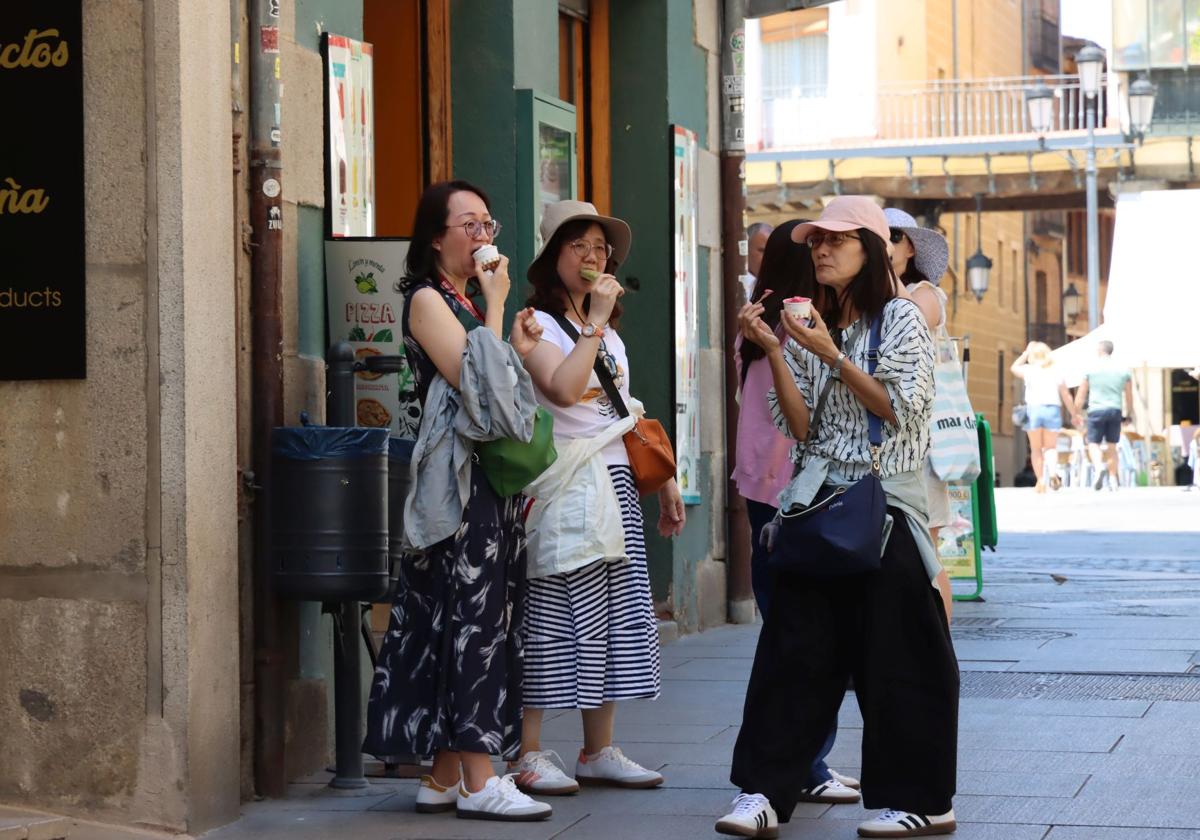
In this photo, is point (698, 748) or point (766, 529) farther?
point (698, 748)

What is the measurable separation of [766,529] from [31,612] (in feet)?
6.80

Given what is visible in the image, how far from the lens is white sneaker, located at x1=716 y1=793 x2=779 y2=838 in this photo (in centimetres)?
586

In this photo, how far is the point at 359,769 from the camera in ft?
22.7

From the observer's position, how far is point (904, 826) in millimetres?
5949

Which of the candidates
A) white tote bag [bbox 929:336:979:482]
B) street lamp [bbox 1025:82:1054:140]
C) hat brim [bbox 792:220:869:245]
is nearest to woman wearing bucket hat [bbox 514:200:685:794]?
hat brim [bbox 792:220:869:245]

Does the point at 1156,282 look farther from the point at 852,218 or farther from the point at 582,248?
the point at 852,218

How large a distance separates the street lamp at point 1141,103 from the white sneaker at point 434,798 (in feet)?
115

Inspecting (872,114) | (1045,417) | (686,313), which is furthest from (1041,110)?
(686,313)

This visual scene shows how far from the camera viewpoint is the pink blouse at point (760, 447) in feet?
22.8

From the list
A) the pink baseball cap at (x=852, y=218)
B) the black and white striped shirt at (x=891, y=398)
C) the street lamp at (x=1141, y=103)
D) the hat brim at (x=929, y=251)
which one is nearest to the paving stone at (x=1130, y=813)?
the black and white striped shirt at (x=891, y=398)

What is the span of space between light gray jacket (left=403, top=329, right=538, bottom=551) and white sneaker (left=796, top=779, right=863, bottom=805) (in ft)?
4.37

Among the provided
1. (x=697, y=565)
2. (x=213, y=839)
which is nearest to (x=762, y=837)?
(x=213, y=839)

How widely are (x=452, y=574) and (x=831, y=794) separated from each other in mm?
1297

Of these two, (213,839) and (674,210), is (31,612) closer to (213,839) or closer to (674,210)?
(213,839)
